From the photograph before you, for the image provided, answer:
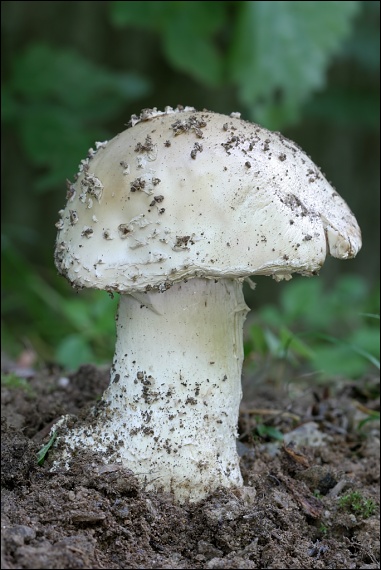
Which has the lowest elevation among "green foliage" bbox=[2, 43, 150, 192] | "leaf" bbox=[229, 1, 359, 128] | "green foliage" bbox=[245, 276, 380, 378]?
"green foliage" bbox=[245, 276, 380, 378]

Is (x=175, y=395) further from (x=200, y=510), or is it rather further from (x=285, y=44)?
(x=285, y=44)

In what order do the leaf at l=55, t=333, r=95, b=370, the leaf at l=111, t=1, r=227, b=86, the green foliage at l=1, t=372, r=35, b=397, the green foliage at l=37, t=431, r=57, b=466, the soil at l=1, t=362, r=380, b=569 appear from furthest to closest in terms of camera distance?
the leaf at l=111, t=1, r=227, b=86, the leaf at l=55, t=333, r=95, b=370, the green foliage at l=1, t=372, r=35, b=397, the green foliage at l=37, t=431, r=57, b=466, the soil at l=1, t=362, r=380, b=569

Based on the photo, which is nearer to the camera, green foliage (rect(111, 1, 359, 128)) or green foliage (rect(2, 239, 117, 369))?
green foliage (rect(111, 1, 359, 128))

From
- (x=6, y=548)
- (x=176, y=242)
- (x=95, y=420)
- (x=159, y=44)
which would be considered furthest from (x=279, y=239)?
(x=159, y=44)

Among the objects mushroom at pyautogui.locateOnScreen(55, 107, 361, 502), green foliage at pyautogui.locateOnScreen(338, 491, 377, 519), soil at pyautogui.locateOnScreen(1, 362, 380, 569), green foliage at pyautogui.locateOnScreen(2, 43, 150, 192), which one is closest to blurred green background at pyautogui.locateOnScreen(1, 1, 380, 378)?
green foliage at pyautogui.locateOnScreen(2, 43, 150, 192)

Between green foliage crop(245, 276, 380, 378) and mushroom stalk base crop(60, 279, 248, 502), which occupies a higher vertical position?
green foliage crop(245, 276, 380, 378)

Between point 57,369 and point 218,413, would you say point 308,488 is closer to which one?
point 218,413

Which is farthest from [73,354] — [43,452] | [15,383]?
[43,452]

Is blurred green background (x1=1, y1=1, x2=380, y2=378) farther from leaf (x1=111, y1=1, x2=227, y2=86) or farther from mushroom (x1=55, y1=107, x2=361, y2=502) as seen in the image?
mushroom (x1=55, y1=107, x2=361, y2=502)
